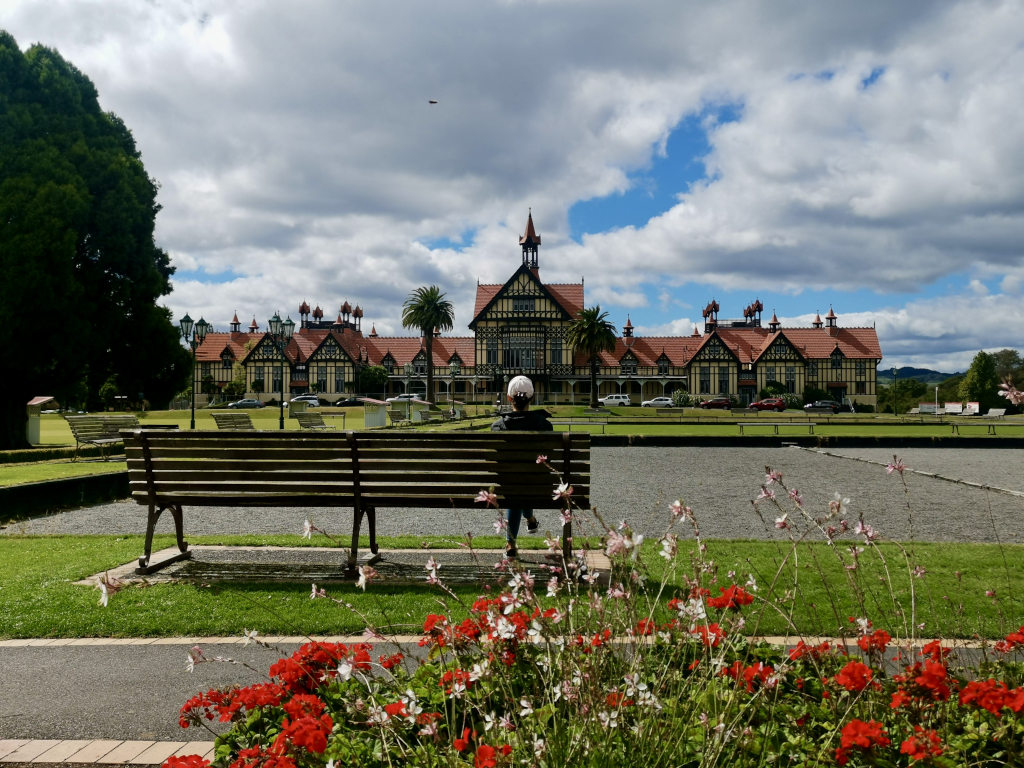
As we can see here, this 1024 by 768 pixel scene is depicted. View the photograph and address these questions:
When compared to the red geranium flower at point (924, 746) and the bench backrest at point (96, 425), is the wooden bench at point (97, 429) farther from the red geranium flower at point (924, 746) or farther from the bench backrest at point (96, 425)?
the red geranium flower at point (924, 746)

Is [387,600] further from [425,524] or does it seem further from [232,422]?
[232,422]

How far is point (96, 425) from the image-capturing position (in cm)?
1667

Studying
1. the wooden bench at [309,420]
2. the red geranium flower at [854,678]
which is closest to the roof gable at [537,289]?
the wooden bench at [309,420]

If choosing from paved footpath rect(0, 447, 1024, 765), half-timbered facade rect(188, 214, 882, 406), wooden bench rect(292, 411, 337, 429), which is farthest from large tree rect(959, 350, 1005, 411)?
wooden bench rect(292, 411, 337, 429)

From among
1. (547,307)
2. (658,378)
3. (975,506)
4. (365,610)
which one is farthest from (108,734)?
(658,378)

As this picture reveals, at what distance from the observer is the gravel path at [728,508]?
8273 millimetres

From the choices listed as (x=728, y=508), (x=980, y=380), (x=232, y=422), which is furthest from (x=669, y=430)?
(x=980, y=380)

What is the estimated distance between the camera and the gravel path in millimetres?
8273

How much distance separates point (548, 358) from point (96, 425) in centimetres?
5879

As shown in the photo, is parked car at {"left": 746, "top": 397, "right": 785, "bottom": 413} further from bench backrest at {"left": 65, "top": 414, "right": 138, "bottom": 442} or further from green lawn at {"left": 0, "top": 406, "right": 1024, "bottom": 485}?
bench backrest at {"left": 65, "top": 414, "right": 138, "bottom": 442}

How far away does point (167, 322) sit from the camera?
22.7 m

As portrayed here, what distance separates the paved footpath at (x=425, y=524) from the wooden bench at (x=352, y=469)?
644 millimetres

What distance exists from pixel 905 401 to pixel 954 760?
99825 mm

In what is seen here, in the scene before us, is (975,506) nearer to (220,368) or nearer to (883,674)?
(883,674)
